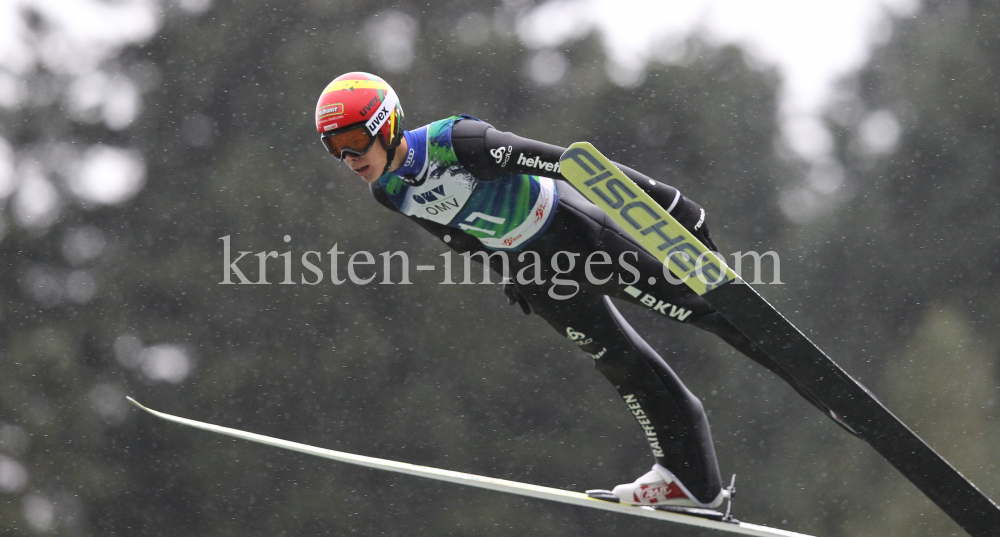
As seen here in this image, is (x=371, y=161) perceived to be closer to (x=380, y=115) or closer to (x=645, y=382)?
(x=380, y=115)

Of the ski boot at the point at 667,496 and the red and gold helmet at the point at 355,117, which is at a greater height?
the red and gold helmet at the point at 355,117

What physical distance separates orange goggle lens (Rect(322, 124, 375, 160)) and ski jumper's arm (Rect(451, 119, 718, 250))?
0.22 meters

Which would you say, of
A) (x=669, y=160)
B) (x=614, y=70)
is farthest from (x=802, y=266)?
(x=614, y=70)

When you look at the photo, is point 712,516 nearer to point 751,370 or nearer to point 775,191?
point 751,370

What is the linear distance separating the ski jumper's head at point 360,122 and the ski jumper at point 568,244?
0.07 metres

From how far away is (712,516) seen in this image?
2650 millimetres

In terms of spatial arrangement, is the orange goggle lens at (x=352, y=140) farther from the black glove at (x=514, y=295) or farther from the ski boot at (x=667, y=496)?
the ski boot at (x=667, y=496)

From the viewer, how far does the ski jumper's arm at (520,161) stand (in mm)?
2186

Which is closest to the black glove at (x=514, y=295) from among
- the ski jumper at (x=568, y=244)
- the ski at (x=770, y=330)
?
the ski jumper at (x=568, y=244)

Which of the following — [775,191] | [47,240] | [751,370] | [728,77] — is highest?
[728,77]

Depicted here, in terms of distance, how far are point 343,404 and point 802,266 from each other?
4.87 m

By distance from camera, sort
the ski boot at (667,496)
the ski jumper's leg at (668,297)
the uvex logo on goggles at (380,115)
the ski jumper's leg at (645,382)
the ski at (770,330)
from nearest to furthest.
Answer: the ski at (770,330)
the uvex logo on goggles at (380,115)
the ski jumper's leg at (668,297)
the ski jumper's leg at (645,382)
the ski boot at (667,496)

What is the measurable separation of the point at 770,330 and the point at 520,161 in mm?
708

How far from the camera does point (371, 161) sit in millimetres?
2279
